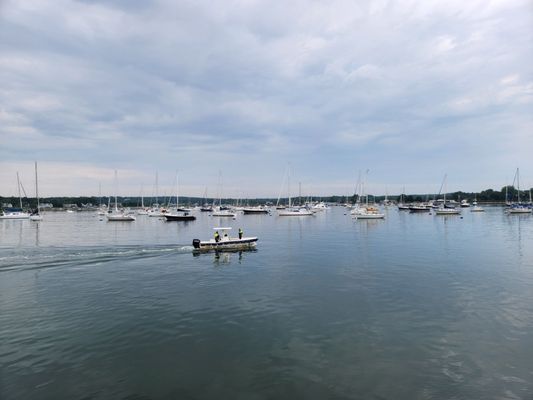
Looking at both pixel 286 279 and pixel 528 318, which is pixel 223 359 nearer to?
pixel 286 279

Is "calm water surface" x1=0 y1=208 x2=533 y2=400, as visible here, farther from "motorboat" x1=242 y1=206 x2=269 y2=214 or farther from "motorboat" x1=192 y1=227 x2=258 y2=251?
"motorboat" x1=242 y1=206 x2=269 y2=214

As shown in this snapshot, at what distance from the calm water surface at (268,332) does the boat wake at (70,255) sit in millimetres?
1908

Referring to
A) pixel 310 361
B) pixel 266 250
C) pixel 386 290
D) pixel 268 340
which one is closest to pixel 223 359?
pixel 268 340

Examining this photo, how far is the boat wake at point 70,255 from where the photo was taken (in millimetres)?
38969

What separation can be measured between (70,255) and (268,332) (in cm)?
3644

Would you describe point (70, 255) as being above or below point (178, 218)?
below

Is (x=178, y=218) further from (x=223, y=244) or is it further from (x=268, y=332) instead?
(x=268, y=332)

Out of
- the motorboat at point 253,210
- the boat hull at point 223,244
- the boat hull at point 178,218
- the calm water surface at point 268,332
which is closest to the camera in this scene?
the calm water surface at point 268,332

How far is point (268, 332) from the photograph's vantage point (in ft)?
62.6

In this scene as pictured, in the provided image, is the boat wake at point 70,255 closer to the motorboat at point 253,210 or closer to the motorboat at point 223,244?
the motorboat at point 223,244

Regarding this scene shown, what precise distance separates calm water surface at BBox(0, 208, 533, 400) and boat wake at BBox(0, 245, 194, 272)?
1908mm

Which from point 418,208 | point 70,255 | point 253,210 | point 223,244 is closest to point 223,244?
point 223,244

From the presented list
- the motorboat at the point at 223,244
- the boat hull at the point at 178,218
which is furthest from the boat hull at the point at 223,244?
the boat hull at the point at 178,218

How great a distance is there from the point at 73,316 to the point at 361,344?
17638mm
